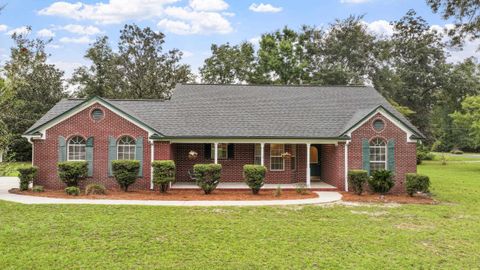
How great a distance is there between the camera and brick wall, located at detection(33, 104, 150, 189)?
52.3ft

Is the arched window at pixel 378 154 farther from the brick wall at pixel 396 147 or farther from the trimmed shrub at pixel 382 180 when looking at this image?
the trimmed shrub at pixel 382 180

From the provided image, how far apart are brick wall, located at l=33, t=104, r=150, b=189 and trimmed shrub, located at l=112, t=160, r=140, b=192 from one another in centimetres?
93

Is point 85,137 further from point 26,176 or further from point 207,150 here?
point 207,150

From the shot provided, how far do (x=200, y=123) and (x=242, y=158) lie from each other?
2.80 m

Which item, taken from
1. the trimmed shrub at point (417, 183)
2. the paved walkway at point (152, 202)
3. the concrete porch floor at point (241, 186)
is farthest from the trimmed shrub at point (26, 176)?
the trimmed shrub at point (417, 183)

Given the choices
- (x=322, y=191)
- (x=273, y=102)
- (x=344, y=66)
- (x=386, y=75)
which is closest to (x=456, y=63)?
(x=386, y=75)

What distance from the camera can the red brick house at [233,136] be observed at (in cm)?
1600

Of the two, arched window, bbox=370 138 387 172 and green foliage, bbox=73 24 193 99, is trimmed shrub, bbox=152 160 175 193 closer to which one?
arched window, bbox=370 138 387 172

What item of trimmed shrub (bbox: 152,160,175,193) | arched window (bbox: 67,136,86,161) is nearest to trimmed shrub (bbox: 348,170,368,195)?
trimmed shrub (bbox: 152,160,175,193)

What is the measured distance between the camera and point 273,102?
20.2 metres

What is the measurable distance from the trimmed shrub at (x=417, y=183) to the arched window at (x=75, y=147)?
14051mm

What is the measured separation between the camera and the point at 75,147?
53.0 feet

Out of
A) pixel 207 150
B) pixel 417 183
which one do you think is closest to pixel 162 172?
pixel 207 150

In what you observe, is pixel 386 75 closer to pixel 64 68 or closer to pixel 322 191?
pixel 322 191
